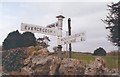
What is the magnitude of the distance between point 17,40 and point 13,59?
1.76 m

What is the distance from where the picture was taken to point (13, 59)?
8406 millimetres

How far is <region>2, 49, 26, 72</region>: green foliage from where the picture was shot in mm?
8141

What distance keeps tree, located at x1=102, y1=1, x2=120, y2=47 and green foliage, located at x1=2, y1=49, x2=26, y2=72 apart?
348cm

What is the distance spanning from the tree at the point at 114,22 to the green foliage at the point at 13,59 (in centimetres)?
348

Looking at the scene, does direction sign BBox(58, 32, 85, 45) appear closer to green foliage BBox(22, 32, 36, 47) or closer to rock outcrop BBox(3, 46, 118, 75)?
rock outcrop BBox(3, 46, 118, 75)

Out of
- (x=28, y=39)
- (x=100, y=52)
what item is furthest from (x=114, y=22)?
(x=28, y=39)

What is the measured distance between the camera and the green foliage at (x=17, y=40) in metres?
9.49

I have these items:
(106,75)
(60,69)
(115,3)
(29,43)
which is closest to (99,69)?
(106,75)

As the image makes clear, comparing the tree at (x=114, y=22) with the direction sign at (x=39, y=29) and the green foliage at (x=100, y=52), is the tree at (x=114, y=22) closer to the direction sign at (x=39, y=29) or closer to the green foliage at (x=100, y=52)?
the green foliage at (x=100, y=52)

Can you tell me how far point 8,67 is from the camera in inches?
327

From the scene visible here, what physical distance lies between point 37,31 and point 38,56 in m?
1.37

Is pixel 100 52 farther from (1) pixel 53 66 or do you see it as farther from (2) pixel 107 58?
(1) pixel 53 66

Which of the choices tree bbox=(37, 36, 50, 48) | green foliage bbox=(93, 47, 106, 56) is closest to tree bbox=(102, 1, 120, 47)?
green foliage bbox=(93, 47, 106, 56)

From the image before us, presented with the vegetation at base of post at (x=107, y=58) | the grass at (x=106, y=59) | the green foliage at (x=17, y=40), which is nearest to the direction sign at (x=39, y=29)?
the grass at (x=106, y=59)
